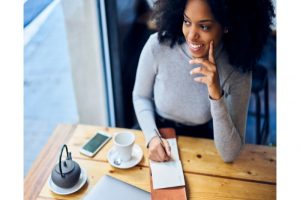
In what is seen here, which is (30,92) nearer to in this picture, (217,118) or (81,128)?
(81,128)

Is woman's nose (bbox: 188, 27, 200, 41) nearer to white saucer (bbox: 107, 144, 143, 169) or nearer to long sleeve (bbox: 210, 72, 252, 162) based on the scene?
long sleeve (bbox: 210, 72, 252, 162)

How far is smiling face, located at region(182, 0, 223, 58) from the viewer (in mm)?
1114

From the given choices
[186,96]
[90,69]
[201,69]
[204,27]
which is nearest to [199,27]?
[204,27]

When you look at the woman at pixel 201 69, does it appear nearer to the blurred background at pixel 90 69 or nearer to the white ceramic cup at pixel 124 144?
the white ceramic cup at pixel 124 144

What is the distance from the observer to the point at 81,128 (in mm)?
1424

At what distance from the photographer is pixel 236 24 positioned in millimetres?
1147

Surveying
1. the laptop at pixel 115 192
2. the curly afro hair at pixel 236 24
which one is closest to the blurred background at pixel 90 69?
the curly afro hair at pixel 236 24

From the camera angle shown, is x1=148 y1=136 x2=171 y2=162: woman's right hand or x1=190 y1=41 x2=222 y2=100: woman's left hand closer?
x1=190 y1=41 x2=222 y2=100: woman's left hand

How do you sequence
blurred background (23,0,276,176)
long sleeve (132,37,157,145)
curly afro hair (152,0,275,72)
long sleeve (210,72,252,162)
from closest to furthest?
1. curly afro hair (152,0,275,72)
2. long sleeve (210,72,252,162)
3. long sleeve (132,37,157,145)
4. blurred background (23,0,276,176)

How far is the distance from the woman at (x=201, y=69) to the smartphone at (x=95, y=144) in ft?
0.45

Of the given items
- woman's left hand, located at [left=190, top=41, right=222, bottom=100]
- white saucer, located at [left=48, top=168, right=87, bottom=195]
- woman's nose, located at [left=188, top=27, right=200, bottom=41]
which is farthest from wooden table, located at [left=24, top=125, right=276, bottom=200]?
woman's nose, located at [left=188, top=27, right=200, bottom=41]

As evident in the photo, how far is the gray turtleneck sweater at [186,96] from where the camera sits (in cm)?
125
